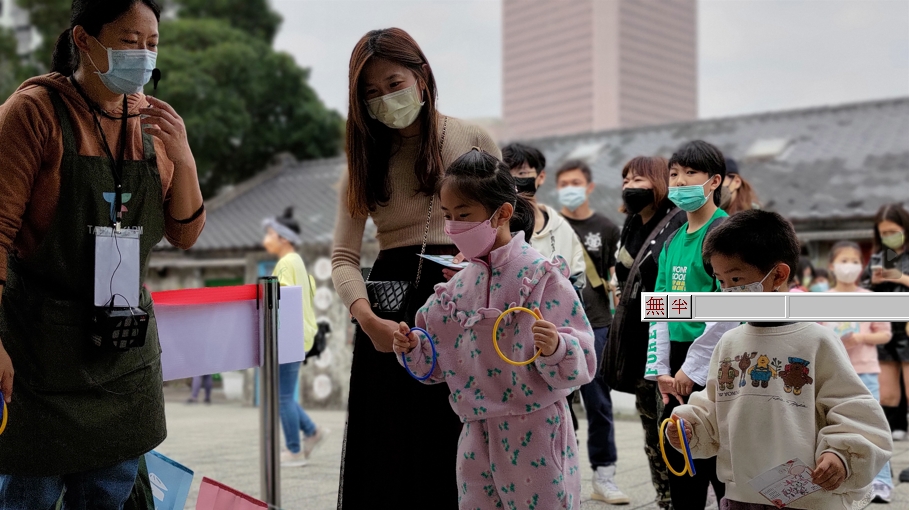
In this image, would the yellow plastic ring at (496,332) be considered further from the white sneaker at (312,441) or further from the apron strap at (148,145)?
the white sneaker at (312,441)

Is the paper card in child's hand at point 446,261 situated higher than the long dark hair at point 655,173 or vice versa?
the long dark hair at point 655,173

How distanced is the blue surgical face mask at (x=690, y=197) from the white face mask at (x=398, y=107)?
1.35 m

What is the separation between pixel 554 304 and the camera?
2.74 metres

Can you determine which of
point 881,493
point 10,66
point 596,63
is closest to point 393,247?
point 881,493

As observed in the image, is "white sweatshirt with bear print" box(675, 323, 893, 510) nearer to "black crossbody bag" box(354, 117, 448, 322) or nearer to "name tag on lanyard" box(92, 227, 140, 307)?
"black crossbody bag" box(354, 117, 448, 322)

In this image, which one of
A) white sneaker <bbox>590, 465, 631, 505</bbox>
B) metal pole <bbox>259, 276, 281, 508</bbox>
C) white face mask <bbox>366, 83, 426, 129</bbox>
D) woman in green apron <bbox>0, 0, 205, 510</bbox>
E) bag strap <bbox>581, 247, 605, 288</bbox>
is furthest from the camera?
bag strap <bbox>581, 247, 605, 288</bbox>

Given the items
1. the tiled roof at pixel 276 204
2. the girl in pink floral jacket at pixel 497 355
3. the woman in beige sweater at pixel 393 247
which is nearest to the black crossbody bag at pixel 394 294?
the woman in beige sweater at pixel 393 247

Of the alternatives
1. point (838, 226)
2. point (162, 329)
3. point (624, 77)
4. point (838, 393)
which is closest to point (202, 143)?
point (838, 226)

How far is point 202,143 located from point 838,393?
22.2 metres

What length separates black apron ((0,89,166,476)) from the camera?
97.4 inches

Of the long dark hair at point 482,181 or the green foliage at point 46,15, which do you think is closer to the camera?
the long dark hair at point 482,181

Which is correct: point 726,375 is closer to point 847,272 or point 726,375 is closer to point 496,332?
point 496,332

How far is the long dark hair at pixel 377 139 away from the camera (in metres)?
3.09

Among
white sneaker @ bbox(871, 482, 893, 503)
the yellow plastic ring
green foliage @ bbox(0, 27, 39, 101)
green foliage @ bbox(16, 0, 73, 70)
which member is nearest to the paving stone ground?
white sneaker @ bbox(871, 482, 893, 503)
